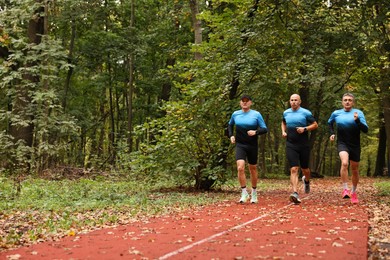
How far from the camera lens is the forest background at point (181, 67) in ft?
47.8

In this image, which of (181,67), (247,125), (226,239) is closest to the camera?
(226,239)

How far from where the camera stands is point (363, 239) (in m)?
6.30

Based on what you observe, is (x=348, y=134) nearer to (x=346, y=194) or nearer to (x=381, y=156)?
(x=346, y=194)

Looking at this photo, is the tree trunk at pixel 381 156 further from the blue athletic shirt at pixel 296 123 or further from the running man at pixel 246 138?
the running man at pixel 246 138

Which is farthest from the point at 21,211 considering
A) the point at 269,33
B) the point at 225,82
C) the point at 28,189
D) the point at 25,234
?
the point at 269,33

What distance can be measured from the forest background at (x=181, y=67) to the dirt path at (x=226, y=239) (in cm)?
464

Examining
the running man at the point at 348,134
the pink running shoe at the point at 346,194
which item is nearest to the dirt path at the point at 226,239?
the running man at the point at 348,134

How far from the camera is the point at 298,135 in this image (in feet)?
37.6

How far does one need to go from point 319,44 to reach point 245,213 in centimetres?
1063

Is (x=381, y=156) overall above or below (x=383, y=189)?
above

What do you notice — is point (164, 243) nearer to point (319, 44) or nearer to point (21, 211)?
point (21, 211)

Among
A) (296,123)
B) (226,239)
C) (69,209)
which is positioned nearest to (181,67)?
(296,123)

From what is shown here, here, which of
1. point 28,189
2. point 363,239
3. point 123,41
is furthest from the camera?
point 123,41

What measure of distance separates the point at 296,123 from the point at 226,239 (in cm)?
549
